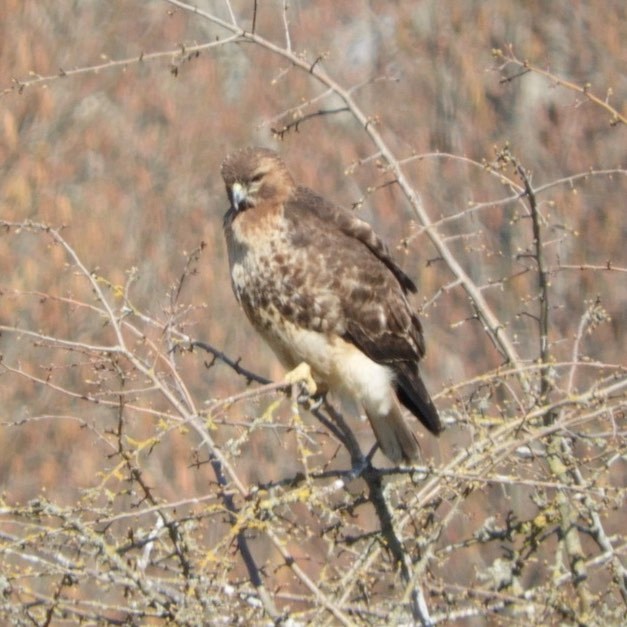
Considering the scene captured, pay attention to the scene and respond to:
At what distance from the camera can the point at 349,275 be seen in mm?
3633

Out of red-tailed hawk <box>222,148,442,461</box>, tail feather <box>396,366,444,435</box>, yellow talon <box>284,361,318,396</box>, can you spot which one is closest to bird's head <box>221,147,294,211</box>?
red-tailed hawk <box>222,148,442,461</box>

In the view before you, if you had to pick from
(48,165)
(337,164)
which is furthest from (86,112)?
(337,164)

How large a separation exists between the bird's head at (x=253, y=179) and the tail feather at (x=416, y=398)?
Answer: 0.55 m

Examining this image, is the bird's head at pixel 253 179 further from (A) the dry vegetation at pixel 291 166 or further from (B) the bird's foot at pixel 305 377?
(A) the dry vegetation at pixel 291 166

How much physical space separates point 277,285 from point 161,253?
4.49m

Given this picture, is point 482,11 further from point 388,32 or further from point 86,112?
point 86,112

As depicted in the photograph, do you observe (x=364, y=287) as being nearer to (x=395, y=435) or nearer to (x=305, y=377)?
(x=305, y=377)

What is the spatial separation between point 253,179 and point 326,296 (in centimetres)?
38

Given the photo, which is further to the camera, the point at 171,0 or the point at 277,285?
the point at 277,285

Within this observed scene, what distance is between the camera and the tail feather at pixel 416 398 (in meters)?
3.48

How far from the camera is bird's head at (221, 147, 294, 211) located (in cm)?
369

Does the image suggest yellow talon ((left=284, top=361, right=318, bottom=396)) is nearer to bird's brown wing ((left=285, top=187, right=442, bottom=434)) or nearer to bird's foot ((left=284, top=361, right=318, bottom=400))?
bird's foot ((left=284, top=361, right=318, bottom=400))

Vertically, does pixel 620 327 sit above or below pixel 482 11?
below

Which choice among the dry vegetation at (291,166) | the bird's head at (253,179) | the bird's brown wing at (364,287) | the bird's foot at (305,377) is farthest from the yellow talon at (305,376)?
the dry vegetation at (291,166)
